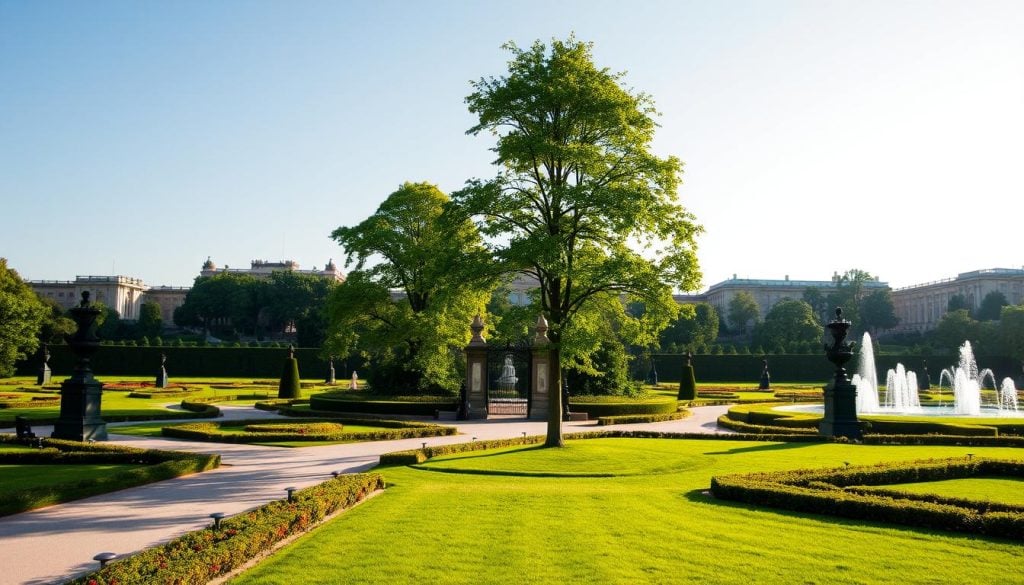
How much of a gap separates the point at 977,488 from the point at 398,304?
28999mm

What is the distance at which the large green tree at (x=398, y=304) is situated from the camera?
36750 mm

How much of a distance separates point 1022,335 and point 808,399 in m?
48.6

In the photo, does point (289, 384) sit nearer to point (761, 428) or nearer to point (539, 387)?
point (539, 387)

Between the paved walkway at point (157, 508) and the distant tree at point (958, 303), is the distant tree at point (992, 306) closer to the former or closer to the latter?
the distant tree at point (958, 303)

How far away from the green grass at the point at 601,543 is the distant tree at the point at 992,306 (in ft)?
419

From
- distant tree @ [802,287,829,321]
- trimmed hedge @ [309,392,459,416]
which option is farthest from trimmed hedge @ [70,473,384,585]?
A: distant tree @ [802,287,829,321]

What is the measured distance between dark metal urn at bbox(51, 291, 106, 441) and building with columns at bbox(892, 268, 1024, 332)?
448ft

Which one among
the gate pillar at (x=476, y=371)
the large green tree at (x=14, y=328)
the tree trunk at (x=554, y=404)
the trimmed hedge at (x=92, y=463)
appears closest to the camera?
the trimmed hedge at (x=92, y=463)

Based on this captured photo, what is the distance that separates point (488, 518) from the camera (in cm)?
1147

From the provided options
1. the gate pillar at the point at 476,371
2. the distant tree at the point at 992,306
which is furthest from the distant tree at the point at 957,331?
the gate pillar at the point at 476,371

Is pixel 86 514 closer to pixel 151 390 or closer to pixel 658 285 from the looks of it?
pixel 658 285

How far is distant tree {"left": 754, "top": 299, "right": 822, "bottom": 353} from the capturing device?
102 m

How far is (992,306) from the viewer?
122562 millimetres

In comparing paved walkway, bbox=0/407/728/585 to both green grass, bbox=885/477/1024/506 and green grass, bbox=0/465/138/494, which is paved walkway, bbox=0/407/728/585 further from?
green grass, bbox=885/477/1024/506
